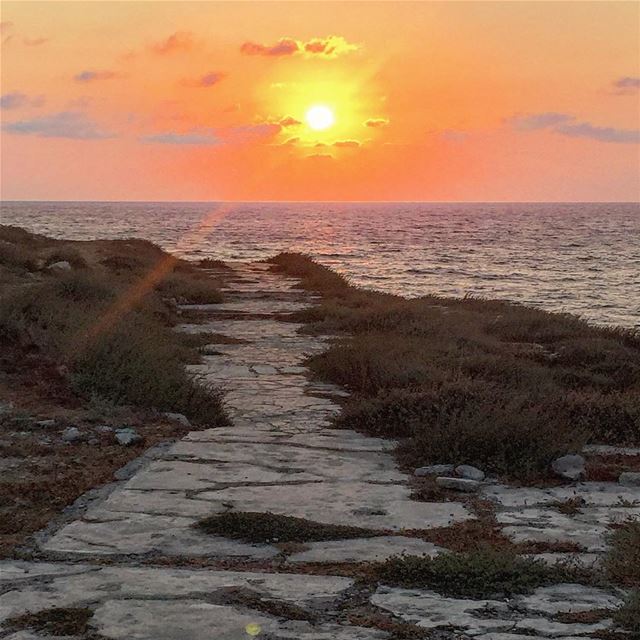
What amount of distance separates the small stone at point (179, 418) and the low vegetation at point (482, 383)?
4.57 feet

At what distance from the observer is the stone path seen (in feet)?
11.6

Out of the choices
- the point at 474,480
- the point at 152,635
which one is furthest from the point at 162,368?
the point at 152,635

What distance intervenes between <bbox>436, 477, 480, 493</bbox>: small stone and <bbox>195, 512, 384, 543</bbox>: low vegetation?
115 cm

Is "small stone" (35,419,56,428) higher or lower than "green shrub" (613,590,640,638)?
lower

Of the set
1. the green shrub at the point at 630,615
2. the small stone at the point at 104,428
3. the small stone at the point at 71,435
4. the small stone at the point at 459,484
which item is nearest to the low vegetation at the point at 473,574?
the green shrub at the point at 630,615

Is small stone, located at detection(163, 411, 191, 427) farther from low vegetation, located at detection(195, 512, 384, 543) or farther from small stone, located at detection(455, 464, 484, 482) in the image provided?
low vegetation, located at detection(195, 512, 384, 543)

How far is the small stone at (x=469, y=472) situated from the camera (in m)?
6.04

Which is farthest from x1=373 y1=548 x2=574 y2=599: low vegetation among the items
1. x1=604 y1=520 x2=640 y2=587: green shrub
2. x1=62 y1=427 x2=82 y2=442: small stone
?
x1=62 y1=427 x2=82 y2=442: small stone

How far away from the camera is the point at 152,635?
11.1 feet

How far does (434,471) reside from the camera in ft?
20.3

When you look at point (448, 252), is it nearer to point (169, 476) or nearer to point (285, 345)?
point (285, 345)

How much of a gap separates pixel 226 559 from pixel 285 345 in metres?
8.73

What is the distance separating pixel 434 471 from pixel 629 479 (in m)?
1.38

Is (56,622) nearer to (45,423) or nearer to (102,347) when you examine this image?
(45,423)
